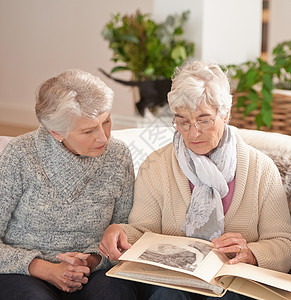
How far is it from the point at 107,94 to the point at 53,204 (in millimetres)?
397

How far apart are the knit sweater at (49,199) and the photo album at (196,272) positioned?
260mm

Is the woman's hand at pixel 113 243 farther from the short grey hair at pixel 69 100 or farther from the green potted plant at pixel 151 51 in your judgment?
the green potted plant at pixel 151 51

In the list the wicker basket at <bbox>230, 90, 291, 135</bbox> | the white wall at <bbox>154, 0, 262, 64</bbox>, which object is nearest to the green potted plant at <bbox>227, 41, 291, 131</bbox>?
the wicker basket at <bbox>230, 90, 291, 135</bbox>

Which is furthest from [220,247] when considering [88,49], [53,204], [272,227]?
[88,49]

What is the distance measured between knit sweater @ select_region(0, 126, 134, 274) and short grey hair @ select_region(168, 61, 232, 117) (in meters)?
0.35

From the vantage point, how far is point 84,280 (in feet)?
5.81

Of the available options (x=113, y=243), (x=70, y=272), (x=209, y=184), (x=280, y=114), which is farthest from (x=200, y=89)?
(x=280, y=114)

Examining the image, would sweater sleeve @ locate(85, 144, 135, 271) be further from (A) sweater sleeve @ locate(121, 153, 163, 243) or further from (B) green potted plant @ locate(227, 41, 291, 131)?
(B) green potted plant @ locate(227, 41, 291, 131)

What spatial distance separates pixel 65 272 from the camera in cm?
175

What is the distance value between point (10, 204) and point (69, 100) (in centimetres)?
38

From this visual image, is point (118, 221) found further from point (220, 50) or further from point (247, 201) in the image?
point (220, 50)

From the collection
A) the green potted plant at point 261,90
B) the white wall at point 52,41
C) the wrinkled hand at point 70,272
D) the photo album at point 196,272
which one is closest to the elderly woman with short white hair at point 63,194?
the wrinkled hand at point 70,272

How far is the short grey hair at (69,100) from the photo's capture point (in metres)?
1.77

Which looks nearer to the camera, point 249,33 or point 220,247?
point 220,247
